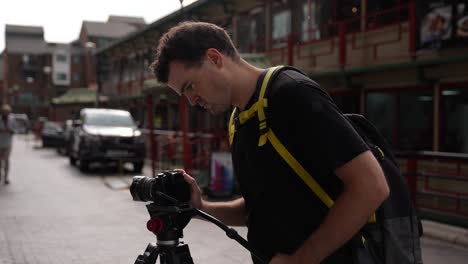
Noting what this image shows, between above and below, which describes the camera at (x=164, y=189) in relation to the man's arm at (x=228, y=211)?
above

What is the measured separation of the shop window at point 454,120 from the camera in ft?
33.9

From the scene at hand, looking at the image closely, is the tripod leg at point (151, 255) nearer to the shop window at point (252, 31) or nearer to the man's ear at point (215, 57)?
the man's ear at point (215, 57)

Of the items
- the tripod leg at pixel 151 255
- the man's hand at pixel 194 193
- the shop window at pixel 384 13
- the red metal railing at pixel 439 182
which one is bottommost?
the red metal railing at pixel 439 182

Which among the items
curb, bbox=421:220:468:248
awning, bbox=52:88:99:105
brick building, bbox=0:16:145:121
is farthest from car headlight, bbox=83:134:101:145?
brick building, bbox=0:16:145:121

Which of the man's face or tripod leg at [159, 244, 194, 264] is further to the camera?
tripod leg at [159, 244, 194, 264]

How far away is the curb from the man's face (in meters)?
6.01

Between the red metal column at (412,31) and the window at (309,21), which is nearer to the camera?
the red metal column at (412,31)

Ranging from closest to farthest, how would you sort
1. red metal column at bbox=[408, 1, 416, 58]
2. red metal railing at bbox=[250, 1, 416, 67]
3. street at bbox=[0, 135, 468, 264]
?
street at bbox=[0, 135, 468, 264] → red metal column at bbox=[408, 1, 416, 58] → red metal railing at bbox=[250, 1, 416, 67]

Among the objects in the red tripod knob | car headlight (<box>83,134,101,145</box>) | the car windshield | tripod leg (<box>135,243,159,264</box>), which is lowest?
car headlight (<box>83,134,101,145</box>)

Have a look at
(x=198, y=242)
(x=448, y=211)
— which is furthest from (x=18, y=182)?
(x=448, y=211)

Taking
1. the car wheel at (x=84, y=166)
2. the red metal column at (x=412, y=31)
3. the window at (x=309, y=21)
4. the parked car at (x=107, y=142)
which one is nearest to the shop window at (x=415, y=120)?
the red metal column at (x=412, y=31)

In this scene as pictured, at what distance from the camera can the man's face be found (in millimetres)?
1505

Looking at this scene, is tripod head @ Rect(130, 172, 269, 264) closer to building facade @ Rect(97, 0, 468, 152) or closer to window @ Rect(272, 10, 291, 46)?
building facade @ Rect(97, 0, 468, 152)

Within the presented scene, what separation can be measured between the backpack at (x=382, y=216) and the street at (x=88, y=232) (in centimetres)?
452
